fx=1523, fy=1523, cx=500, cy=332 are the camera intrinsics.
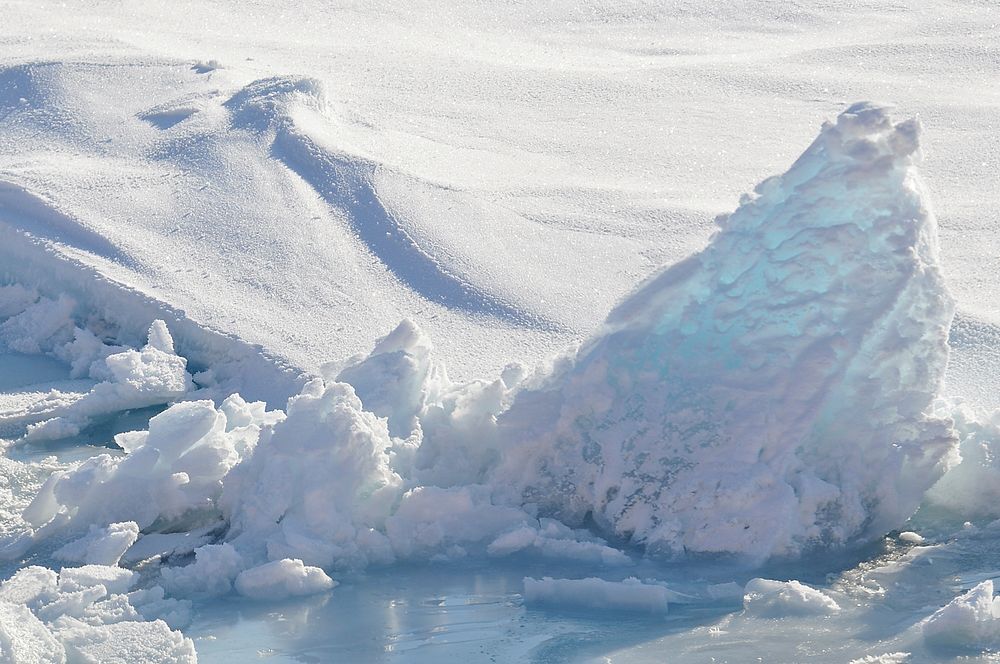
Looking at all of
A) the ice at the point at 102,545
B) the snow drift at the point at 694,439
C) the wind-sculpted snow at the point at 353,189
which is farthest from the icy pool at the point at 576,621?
the wind-sculpted snow at the point at 353,189

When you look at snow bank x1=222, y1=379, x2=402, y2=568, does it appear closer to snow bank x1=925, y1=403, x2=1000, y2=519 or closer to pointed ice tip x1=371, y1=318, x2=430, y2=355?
pointed ice tip x1=371, y1=318, x2=430, y2=355

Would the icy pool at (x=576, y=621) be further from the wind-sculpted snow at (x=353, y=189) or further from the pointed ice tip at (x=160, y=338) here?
the wind-sculpted snow at (x=353, y=189)

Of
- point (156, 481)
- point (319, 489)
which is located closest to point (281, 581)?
point (319, 489)

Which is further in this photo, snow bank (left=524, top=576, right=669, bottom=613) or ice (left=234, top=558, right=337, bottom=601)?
ice (left=234, top=558, right=337, bottom=601)

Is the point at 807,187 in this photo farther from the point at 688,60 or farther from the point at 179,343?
the point at 688,60

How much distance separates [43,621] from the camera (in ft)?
16.3

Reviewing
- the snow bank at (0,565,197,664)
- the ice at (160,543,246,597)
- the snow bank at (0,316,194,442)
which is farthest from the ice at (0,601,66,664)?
the snow bank at (0,316,194,442)

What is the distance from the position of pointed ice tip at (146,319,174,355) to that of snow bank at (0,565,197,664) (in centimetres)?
188

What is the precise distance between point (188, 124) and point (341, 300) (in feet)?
8.36

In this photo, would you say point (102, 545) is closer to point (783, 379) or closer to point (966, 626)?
point (783, 379)

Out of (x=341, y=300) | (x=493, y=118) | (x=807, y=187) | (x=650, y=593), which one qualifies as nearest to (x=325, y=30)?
(x=493, y=118)

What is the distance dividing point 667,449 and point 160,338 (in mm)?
2712

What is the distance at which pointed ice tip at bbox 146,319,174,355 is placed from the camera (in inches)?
281

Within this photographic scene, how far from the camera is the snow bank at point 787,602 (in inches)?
199
